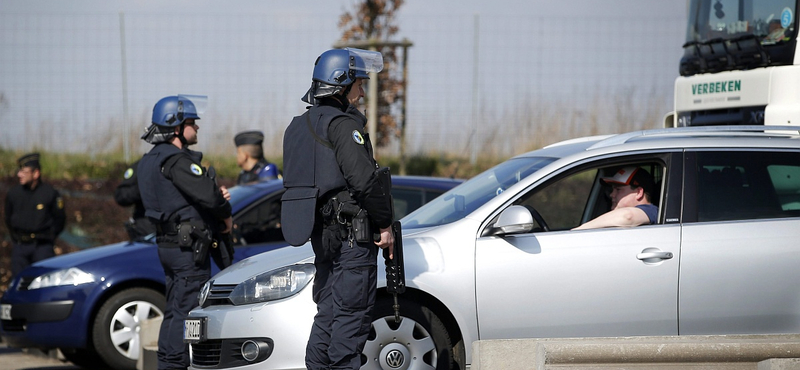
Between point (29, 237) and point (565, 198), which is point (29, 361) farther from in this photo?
point (565, 198)

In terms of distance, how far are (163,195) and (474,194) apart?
211 cm

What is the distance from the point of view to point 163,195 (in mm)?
6020

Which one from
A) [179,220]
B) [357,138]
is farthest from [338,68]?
[179,220]

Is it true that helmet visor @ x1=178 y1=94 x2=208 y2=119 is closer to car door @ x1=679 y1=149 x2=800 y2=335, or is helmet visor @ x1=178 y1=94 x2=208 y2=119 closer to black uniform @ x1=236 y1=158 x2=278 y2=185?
black uniform @ x1=236 y1=158 x2=278 y2=185

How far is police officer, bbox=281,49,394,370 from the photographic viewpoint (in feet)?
14.4

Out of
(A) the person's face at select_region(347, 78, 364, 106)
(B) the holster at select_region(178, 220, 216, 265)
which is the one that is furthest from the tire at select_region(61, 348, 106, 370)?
(A) the person's face at select_region(347, 78, 364, 106)

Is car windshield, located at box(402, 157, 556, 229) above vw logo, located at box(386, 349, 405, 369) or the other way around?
above

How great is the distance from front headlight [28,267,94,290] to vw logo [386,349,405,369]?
3.36m

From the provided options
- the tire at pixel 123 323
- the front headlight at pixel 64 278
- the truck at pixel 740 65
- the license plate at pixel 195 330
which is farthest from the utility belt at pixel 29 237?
the truck at pixel 740 65

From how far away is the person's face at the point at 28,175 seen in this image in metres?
10.4

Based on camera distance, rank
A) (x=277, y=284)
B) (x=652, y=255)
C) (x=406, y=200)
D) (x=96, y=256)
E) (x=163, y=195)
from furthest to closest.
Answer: (x=406, y=200) < (x=96, y=256) < (x=163, y=195) < (x=277, y=284) < (x=652, y=255)

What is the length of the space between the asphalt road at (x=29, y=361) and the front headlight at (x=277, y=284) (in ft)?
12.0

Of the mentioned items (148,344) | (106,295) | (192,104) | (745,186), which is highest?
(192,104)

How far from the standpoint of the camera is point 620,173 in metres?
5.30
